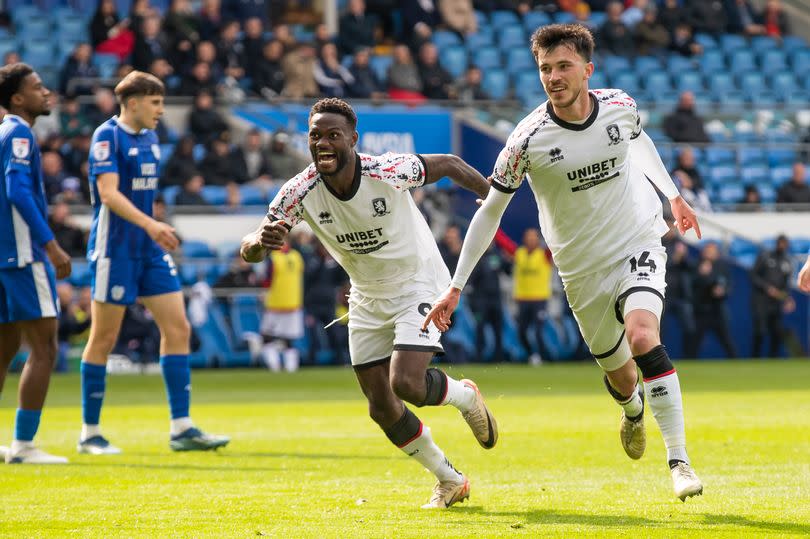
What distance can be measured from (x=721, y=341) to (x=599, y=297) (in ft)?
57.7

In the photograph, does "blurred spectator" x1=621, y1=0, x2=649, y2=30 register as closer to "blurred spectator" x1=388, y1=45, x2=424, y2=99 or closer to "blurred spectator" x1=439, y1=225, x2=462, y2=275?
"blurred spectator" x1=388, y1=45, x2=424, y2=99

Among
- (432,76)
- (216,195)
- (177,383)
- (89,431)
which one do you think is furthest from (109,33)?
(89,431)

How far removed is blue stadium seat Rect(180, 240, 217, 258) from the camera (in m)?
22.9

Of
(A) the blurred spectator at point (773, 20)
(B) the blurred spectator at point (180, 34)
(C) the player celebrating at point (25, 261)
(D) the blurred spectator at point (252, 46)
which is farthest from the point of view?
(A) the blurred spectator at point (773, 20)

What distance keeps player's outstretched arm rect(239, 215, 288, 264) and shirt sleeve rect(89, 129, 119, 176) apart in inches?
125

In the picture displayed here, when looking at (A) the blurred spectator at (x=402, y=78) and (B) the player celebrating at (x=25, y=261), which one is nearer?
(B) the player celebrating at (x=25, y=261)

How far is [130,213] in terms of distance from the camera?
10.1 meters

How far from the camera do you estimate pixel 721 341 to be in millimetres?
24891

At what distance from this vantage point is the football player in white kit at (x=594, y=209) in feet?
23.9

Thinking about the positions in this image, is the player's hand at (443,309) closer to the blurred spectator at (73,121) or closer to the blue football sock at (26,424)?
the blue football sock at (26,424)

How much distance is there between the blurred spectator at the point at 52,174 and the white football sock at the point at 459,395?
582 inches

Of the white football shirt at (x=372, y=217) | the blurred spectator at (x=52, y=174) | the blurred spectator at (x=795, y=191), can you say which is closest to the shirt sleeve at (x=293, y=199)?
the white football shirt at (x=372, y=217)

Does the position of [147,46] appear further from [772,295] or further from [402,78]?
[772,295]

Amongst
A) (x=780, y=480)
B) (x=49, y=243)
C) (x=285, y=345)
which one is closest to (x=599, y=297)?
(x=780, y=480)
